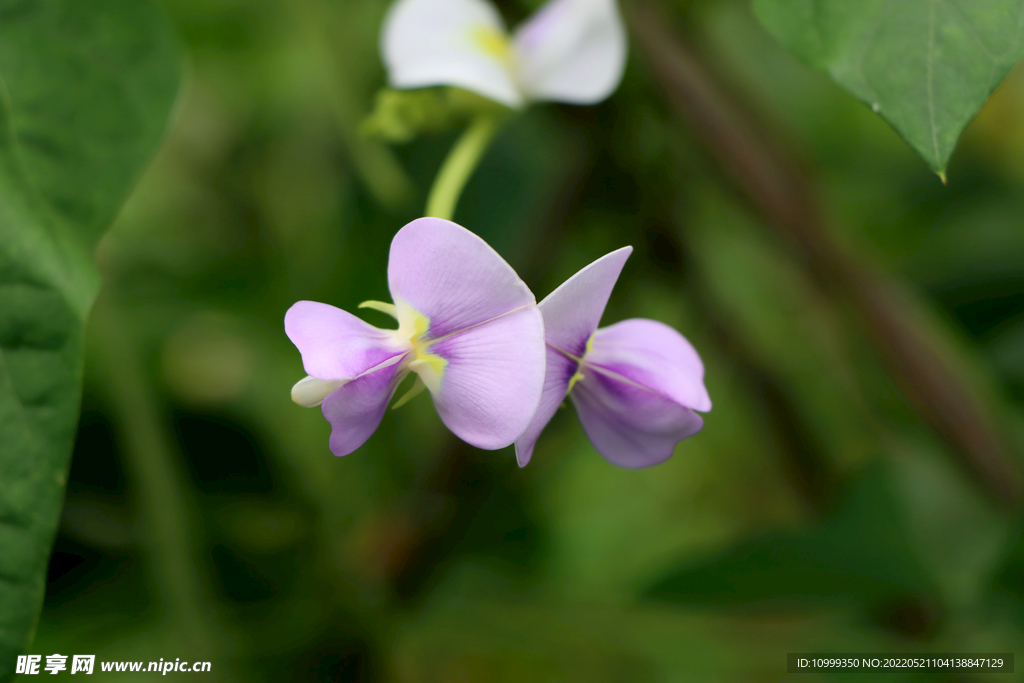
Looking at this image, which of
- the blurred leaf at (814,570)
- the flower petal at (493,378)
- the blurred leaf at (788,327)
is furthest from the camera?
the blurred leaf at (788,327)

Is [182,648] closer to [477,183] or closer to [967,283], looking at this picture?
[477,183]

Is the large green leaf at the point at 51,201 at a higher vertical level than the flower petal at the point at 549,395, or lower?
higher

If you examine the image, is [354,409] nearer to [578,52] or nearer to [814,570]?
[578,52]

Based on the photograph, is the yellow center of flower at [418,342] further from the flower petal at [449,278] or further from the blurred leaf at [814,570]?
the blurred leaf at [814,570]

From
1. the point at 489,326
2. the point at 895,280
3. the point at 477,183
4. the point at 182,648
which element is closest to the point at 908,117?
the point at 489,326

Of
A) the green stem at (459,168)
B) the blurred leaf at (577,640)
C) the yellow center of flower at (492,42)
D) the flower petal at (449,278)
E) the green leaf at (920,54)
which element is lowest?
the blurred leaf at (577,640)

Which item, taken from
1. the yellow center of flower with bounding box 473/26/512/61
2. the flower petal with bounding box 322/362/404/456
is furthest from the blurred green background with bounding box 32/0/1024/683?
the flower petal with bounding box 322/362/404/456

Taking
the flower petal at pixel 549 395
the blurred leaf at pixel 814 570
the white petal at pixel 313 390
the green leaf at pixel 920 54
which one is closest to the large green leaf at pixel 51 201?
the white petal at pixel 313 390
